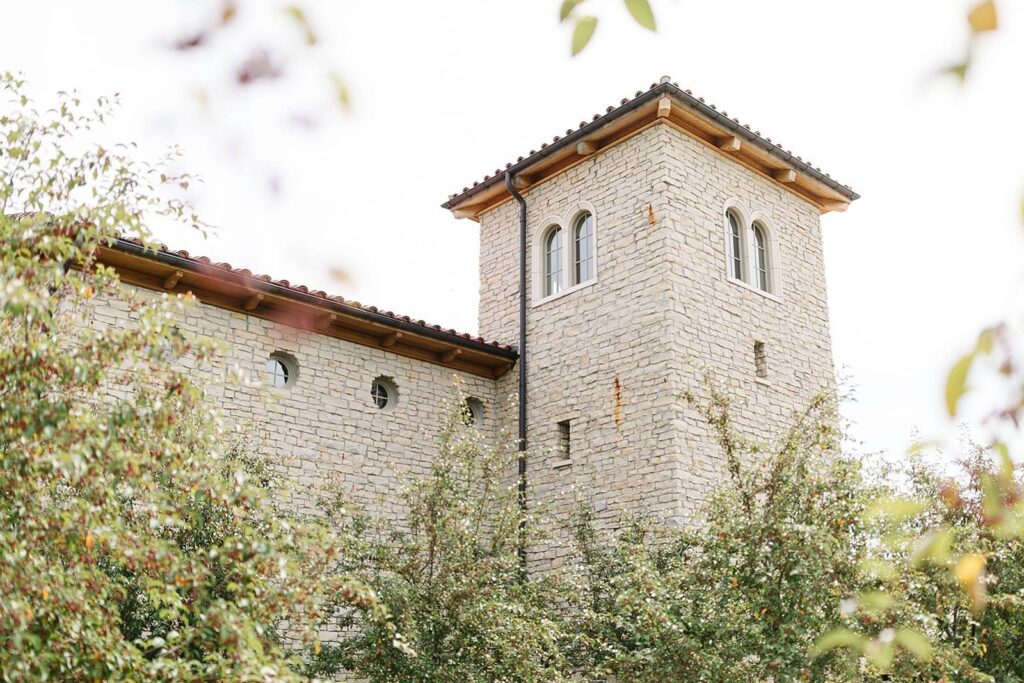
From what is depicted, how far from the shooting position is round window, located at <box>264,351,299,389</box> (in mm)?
11297

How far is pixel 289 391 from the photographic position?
11227 millimetres

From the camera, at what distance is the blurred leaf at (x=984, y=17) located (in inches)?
58.7

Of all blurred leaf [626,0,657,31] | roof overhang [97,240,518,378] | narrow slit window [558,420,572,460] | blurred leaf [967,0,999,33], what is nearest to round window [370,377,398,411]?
roof overhang [97,240,518,378]

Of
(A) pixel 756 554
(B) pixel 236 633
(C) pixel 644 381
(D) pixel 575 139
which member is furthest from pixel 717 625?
(D) pixel 575 139

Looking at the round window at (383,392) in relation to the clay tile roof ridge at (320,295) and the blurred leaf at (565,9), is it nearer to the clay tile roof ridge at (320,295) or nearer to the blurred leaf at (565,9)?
the clay tile roof ridge at (320,295)

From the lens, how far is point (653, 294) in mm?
11867

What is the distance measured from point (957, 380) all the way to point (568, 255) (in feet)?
38.6

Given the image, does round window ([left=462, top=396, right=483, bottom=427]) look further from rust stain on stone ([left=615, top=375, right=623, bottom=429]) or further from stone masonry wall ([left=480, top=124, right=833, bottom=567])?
rust stain on stone ([left=615, top=375, right=623, bottom=429])

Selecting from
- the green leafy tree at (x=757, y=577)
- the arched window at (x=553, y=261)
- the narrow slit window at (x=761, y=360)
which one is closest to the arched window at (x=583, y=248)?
the arched window at (x=553, y=261)

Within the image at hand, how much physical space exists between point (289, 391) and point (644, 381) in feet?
13.7

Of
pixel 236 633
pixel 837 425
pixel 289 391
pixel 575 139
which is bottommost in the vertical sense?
pixel 236 633

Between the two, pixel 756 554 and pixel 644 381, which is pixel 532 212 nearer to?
pixel 644 381

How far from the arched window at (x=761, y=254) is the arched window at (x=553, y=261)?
2.67m

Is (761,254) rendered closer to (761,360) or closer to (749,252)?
(749,252)
